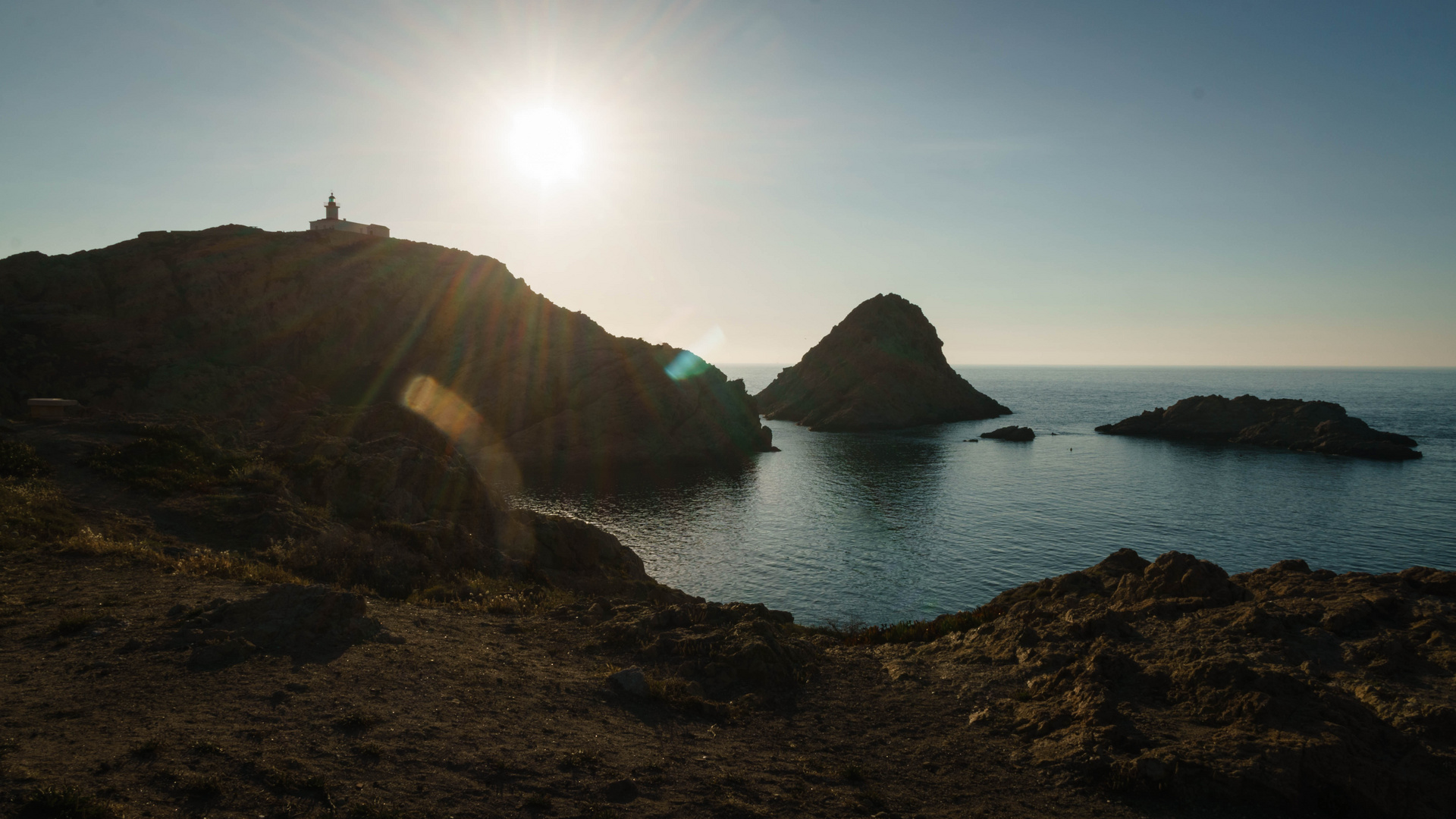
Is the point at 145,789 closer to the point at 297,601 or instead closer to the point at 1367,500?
the point at 297,601

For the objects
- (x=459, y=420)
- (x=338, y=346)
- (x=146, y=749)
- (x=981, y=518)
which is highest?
(x=338, y=346)

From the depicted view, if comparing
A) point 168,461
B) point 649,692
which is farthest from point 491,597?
point 168,461

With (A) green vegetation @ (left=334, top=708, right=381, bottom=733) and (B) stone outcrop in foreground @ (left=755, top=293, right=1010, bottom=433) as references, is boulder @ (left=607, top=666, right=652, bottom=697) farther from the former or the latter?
(B) stone outcrop in foreground @ (left=755, top=293, right=1010, bottom=433)

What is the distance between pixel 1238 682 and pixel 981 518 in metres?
49.2

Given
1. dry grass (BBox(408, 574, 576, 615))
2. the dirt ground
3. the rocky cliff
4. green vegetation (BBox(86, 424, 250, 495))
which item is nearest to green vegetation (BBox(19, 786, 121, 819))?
the dirt ground

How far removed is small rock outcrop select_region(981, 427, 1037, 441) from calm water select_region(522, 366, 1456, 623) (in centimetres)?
1243

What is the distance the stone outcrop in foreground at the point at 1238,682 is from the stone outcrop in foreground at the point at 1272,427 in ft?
337

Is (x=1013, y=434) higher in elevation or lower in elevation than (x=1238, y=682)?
higher

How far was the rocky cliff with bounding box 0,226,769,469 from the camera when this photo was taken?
6631cm

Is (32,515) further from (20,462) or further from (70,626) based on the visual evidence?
(70,626)

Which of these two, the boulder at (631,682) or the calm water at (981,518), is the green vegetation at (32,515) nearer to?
the boulder at (631,682)

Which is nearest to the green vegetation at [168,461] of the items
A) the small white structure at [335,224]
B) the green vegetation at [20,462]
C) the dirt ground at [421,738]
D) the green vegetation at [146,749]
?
the green vegetation at [20,462]

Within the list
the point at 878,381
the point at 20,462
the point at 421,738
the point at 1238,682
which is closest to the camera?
the point at 421,738

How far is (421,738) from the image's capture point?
967cm
